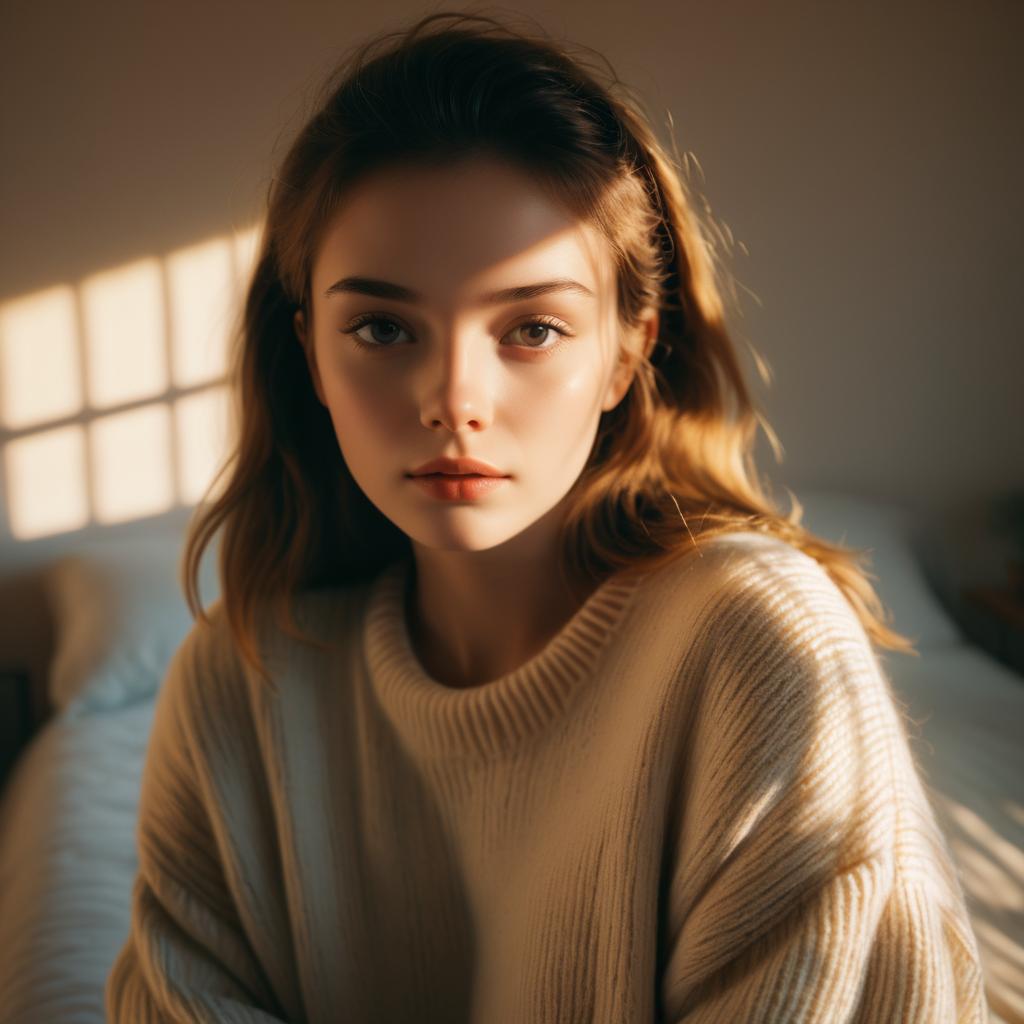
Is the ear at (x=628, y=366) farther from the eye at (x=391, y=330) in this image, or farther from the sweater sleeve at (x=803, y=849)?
the sweater sleeve at (x=803, y=849)

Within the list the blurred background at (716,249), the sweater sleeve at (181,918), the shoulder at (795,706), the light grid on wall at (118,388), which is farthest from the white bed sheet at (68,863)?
the shoulder at (795,706)

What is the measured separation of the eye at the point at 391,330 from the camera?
730 millimetres

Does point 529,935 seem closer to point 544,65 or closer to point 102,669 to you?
point 544,65

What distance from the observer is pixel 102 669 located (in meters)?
2.07

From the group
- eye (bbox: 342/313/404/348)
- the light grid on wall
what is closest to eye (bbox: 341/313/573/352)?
eye (bbox: 342/313/404/348)

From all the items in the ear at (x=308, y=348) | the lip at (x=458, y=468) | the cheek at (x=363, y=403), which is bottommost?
the lip at (x=458, y=468)

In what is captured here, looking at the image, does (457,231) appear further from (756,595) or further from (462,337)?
(756,595)

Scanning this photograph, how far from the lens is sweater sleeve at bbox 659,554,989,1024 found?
1.95 ft

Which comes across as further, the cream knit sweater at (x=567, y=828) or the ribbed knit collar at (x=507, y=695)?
the ribbed knit collar at (x=507, y=695)

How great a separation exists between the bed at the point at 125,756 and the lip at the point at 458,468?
16.5 inches

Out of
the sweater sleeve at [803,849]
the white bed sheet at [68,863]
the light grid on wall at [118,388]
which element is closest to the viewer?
the sweater sleeve at [803,849]

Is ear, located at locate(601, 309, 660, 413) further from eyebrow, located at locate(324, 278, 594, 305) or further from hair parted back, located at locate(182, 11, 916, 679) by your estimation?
eyebrow, located at locate(324, 278, 594, 305)

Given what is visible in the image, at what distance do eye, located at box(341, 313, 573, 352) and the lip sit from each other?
9cm

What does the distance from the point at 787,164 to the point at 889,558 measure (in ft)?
3.41
